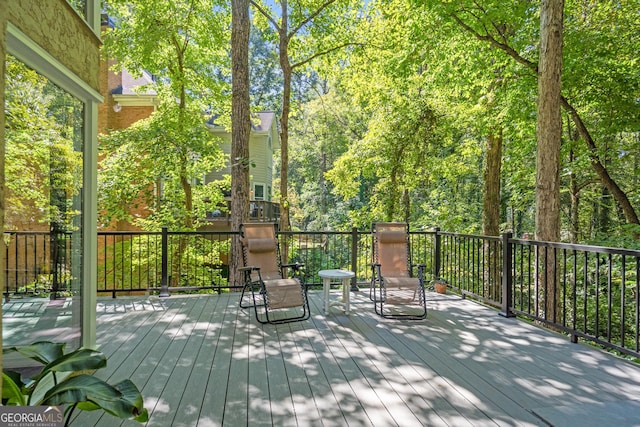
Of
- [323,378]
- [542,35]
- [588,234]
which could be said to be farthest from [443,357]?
[588,234]

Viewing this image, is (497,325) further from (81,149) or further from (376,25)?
(376,25)

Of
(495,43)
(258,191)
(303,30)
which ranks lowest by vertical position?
(258,191)

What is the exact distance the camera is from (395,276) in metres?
5.42

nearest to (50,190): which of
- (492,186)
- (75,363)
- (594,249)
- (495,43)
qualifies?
(75,363)

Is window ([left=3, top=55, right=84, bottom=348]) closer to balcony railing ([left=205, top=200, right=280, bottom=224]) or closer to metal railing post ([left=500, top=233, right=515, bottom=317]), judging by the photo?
metal railing post ([left=500, top=233, right=515, bottom=317])

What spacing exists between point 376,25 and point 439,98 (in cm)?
256

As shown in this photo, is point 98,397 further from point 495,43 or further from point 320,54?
point 320,54

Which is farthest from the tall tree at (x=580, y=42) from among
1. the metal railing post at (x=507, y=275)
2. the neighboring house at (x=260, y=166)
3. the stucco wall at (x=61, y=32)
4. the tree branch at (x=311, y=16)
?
the neighboring house at (x=260, y=166)

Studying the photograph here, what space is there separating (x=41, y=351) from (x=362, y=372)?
221 centimetres

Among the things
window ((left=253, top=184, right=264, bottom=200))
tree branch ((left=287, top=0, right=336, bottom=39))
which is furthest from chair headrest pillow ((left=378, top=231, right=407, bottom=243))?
window ((left=253, top=184, right=264, bottom=200))

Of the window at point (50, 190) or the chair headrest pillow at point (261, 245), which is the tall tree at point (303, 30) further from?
the window at point (50, 190)

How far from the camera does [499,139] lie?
29.6 feet

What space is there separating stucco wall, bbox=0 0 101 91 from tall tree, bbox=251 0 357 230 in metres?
6.63

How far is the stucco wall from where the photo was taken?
216 cm
